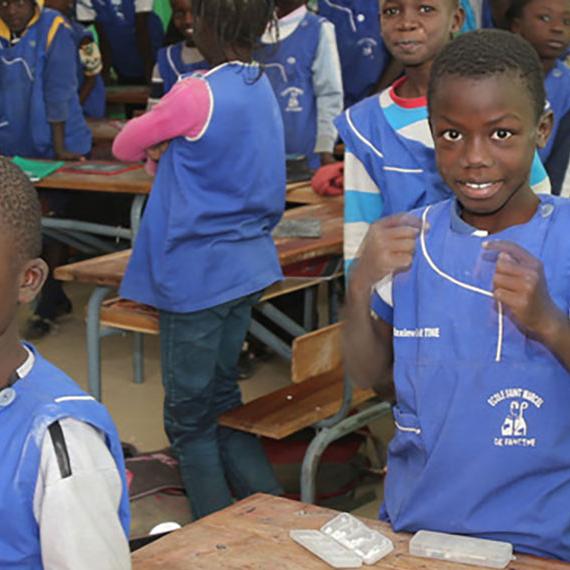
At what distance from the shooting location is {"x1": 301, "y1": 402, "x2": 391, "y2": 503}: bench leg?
334 cm

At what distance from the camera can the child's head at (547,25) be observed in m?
3.57

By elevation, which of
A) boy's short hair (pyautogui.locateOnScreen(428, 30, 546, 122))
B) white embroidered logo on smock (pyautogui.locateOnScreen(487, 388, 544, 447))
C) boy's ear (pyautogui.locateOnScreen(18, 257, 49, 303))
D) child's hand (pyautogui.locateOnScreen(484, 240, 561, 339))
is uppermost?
Answer: boy's short hair (pyautogui.locateOnScreen(428, 30, 546, 122))

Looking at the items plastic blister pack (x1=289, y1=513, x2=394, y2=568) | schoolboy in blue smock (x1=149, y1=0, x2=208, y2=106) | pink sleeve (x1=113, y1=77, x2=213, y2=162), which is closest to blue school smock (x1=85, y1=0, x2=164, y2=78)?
schoolboy in blue smock (x1=149, y1=0, x2=208, y2=106)

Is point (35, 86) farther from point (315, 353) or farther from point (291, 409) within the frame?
point (315, 353)

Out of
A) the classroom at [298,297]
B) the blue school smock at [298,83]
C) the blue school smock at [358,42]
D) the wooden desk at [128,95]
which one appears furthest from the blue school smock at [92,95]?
the blue school smock at [298,83]

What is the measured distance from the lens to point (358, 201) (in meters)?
2.76

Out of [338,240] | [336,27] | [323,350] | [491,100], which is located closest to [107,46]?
[336,27]

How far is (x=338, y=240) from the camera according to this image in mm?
3947

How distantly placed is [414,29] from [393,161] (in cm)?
31

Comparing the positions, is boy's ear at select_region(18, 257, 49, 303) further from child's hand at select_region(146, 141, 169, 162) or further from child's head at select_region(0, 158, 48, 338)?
child's hand at select_region(146, 141, 169, 162)

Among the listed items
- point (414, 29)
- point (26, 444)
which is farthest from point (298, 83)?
point (26, 444)

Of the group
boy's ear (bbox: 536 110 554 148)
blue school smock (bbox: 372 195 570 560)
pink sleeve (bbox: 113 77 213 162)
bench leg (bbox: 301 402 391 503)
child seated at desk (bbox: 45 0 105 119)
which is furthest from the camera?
child seated at desk (bbox: 45 0 105 119)

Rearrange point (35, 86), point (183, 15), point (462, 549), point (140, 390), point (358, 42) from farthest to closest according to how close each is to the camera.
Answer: point (358, 42)
point (35, 86)
point (183, 15)
point (140, 390)
point (462, 549)

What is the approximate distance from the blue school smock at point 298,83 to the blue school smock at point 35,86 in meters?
1.19
